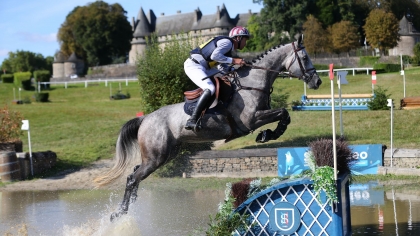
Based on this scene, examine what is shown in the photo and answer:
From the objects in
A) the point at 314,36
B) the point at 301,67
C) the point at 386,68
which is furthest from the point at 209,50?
the point at 314,36

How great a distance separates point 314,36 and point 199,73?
54570 millimetres

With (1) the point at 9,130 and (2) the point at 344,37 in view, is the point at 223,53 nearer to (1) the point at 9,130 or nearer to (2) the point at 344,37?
(1) the point at 9,130

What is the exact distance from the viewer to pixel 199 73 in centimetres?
842

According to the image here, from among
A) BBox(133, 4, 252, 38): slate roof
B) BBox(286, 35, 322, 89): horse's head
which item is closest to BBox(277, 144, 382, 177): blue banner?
BBox(286, 35, 322, 89): horse's head

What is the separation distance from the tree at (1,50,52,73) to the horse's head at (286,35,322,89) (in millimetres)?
106952

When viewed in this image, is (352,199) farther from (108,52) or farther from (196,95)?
(108,52)

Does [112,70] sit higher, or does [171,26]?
[171,26]

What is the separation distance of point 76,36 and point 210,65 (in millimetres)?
83244

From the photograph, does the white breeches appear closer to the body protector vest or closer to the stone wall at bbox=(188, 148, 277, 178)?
the body protector vest

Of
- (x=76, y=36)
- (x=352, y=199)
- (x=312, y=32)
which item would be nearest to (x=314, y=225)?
(x=352, y=199)

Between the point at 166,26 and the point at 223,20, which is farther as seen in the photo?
the point at 166,26

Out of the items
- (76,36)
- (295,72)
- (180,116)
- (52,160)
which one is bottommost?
(52,160)

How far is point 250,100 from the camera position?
8180mm

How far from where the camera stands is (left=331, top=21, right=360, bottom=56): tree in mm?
61969
